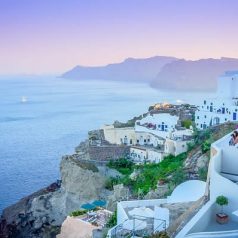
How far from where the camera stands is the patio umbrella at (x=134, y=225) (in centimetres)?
988

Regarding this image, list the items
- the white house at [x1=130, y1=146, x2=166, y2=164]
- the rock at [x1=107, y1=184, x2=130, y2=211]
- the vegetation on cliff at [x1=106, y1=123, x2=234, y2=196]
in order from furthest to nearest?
the white house at [x1=130, y1=146, x2=166, y2=164]
the rock at [x1=107, y1=184, x2=130, y2=211]
the vegetation on cliff at [x1=106, y1=123, x2=234, y2=196]

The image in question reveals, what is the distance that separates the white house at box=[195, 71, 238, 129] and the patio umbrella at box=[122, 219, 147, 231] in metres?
14.0

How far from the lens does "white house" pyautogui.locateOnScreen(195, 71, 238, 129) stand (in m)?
23.4

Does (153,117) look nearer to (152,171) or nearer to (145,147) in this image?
(145,147)

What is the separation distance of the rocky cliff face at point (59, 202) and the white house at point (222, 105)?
21.2ft

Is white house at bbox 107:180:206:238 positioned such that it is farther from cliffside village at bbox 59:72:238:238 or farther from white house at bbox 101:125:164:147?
white house at bbox 101:125:164:147

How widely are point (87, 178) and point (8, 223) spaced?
16.7 ft

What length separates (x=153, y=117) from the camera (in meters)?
26.0

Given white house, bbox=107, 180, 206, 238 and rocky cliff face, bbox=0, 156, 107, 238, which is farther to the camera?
rocky cliff face, bbox=0, 156, 107, 238

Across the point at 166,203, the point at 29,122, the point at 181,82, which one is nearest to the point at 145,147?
the point at 166,203

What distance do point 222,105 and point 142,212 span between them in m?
14.4

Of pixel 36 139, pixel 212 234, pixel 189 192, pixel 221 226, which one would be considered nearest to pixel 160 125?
pixel 189 192

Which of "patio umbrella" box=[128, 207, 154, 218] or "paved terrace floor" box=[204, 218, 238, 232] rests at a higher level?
"paved terrace floor" box=[204, 218, 238, 232]

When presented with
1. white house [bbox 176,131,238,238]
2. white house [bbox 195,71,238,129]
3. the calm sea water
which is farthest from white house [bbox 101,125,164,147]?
white house [bbox 176,131,238,238]
